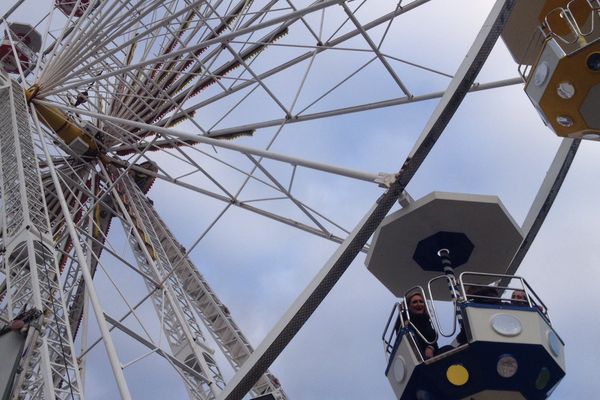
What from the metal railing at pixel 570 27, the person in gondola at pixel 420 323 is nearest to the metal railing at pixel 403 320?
the person in gondola at pixel 420 323

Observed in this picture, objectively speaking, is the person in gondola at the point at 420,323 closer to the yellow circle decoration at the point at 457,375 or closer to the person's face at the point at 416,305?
the person's face at the point at 416,305

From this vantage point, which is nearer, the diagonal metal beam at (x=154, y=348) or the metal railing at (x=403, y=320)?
the metal railing at (x=403, y=320)

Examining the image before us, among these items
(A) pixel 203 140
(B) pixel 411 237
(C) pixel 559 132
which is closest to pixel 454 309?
(B) pixel 411 237

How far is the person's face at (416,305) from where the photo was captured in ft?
33.6

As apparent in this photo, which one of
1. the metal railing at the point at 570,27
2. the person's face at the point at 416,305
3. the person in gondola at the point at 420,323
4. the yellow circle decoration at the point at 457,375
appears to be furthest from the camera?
the metal railing at the point at 570,27

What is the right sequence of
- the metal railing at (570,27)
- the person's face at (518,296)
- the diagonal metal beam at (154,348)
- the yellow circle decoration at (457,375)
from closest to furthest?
the yellow circle decoration at (457,375), the person's face at (518,296), the metal railing at (570,27), the diagonal metal beam at (154,348)

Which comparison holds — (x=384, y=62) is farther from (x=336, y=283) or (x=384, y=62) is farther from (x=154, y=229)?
(x=154, y=229)

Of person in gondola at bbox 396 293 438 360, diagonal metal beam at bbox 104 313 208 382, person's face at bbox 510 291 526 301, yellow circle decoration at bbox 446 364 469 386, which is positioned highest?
person's face at bbox 510 291 526 301

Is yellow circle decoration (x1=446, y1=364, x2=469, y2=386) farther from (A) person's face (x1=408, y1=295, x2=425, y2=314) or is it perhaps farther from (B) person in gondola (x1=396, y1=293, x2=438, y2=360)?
(A) person's face (x1=408, y1=295, x2=425, y2=314)

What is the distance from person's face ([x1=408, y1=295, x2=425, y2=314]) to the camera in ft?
33.6

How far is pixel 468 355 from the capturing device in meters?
9.74

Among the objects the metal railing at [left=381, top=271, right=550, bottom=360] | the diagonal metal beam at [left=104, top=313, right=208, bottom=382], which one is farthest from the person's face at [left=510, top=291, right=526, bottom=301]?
the diagonal metal beam at [left=104, top=313, right=208, bottom=382]

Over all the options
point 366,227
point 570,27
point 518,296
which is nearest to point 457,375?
point 518,296

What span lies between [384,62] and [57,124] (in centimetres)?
796
